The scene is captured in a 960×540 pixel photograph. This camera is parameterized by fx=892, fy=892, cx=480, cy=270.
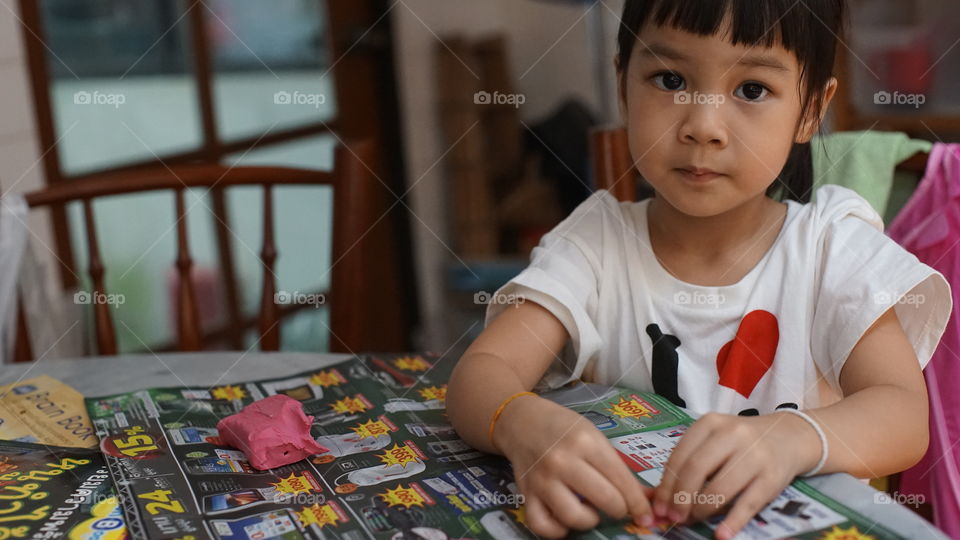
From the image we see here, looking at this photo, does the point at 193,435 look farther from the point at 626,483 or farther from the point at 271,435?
the point at 626,483

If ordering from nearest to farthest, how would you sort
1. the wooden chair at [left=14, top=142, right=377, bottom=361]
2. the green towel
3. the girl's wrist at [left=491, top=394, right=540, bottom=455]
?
the girl's wrist at [left=491, top=394, right=540, bottom=455] < the green towel < the wooden chair at [left=14, top=142, right=377, bottom=361]

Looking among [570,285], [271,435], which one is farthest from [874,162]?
[271,435]

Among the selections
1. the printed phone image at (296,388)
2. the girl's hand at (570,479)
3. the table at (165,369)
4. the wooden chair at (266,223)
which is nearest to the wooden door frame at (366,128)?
the wooden chair at (266,223)

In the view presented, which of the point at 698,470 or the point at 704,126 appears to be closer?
the point at 698,470

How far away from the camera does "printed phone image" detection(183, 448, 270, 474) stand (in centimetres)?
64

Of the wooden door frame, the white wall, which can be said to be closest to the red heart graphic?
the wooden door frame

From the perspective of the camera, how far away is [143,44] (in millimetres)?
2047

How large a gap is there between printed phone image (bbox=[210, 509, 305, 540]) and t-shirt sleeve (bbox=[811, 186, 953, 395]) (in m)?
0.49

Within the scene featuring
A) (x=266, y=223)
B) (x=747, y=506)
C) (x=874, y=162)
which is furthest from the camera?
(x=266, y=223)

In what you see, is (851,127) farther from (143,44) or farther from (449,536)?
(449,536)

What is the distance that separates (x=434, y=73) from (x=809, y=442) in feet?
7.65

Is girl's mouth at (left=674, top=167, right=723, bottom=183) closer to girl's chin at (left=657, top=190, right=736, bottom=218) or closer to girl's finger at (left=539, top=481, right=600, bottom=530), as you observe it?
girl's chin at (left=657, top=190, right=736, bottom=218)

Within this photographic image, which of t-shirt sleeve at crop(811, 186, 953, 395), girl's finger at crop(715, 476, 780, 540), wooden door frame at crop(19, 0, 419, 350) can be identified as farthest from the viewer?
wooden door frame at crop(19, 0, 419, 350)

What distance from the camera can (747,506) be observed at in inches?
20.7
